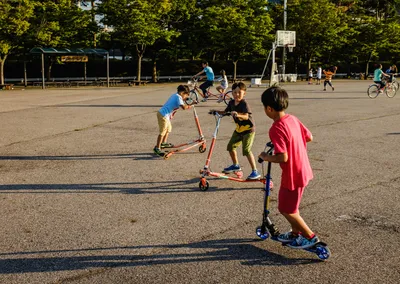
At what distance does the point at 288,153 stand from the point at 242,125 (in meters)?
3.05

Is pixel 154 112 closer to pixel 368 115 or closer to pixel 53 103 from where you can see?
pixel 53 103

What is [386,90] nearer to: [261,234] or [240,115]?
[240,115]

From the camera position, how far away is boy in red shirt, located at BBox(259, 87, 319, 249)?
164 inches

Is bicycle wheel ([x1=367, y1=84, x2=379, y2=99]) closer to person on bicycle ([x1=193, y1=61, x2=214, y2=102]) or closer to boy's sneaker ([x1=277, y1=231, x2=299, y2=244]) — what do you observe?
person on bicycle ([x1=193, y1=61, x2=214, y2=102])

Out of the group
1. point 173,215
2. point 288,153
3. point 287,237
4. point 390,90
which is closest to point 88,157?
point 173,215

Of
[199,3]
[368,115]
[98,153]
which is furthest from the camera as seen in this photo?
[199,3]

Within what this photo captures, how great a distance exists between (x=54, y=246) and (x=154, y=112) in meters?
12.1

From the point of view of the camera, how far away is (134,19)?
118 ft

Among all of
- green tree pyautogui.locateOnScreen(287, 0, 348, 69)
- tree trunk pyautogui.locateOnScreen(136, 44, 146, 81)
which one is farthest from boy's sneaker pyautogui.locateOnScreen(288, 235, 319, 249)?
green tree pyautogui.locateOnScreen(287, 0, 348, 69)

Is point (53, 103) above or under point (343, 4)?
under

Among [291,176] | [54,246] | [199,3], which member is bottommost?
[54,246]

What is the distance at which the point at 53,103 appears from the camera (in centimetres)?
2047

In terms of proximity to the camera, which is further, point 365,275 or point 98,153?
point 98,153

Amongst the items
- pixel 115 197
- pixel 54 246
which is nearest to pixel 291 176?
pixel 54 246
